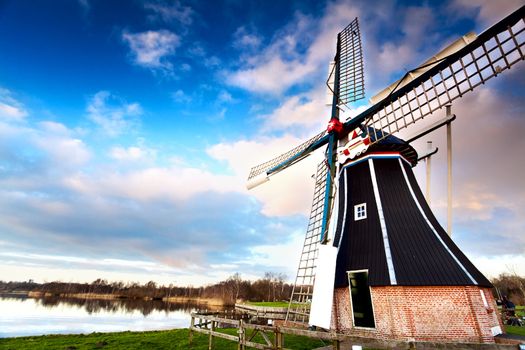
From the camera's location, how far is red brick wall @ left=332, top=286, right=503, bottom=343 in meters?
8.84

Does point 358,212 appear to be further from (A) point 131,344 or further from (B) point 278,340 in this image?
(A) point 131,344

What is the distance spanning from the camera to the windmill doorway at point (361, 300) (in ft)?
32.4

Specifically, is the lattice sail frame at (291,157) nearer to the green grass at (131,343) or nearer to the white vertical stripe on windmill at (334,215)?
the white vertical stripe on windmill at (334,215)

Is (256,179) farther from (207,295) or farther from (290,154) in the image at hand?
(207,295)

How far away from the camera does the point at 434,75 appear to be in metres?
10.4

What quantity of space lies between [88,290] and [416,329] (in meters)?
121

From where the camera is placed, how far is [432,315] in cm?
902

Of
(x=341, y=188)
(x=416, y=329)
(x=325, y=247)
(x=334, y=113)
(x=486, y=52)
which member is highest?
(x=334, y=113)

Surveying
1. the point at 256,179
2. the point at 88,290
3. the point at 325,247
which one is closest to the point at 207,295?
the point at 88,290

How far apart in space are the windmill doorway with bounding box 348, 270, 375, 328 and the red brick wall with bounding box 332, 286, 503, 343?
27cm

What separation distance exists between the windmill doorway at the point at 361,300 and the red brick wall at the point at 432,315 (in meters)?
A: 0.27

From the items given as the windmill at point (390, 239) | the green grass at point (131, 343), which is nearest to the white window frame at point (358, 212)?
the windmill at point (390, 239)

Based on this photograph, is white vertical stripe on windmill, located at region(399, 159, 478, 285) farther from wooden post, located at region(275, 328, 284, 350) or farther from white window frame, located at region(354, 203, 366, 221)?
wooden post, located at region(275, 328, 284, 350)

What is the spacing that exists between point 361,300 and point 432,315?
213 cm
